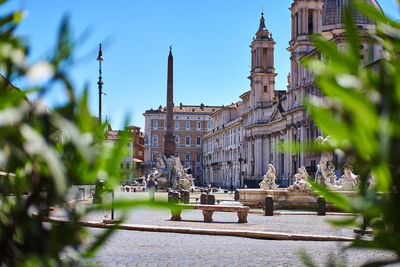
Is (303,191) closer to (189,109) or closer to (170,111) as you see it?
(170,111)

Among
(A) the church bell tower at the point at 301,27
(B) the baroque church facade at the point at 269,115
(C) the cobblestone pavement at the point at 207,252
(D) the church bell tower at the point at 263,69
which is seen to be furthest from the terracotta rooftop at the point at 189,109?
(C) the cobblestone pavement at the point at 207,252

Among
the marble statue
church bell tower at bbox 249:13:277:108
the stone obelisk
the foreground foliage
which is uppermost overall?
church bell tower at bbox 249:13:277:108

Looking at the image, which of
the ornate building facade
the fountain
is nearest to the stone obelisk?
the fountain

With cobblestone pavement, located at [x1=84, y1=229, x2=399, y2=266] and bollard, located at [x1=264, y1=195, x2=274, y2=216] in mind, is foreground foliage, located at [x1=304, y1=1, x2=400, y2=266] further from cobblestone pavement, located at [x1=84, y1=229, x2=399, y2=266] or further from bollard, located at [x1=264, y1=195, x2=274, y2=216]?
bollard, located at [x1=264, y1=195, x2=274, y2=216]

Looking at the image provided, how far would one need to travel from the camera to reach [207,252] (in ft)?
32.9

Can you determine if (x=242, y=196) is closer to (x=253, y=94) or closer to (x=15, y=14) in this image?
(x=15, y=14)

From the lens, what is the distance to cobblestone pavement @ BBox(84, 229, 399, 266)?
868 cm

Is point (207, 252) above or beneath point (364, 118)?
beneath

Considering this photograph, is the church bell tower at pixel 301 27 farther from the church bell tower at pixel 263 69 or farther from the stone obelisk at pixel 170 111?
the stone obelisk at pixel 170 111

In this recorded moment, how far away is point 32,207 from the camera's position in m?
1.36

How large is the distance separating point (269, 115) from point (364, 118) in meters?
71.7

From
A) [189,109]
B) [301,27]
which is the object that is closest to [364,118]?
[301,27]

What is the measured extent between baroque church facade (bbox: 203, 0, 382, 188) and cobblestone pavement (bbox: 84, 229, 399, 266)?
26283 mm

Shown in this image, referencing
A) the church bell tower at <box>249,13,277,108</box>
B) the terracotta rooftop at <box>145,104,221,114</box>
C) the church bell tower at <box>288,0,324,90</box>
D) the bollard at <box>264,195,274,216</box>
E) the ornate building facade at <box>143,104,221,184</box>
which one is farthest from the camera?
the terracotta rooftop at <box>145,104,221,114</box>
